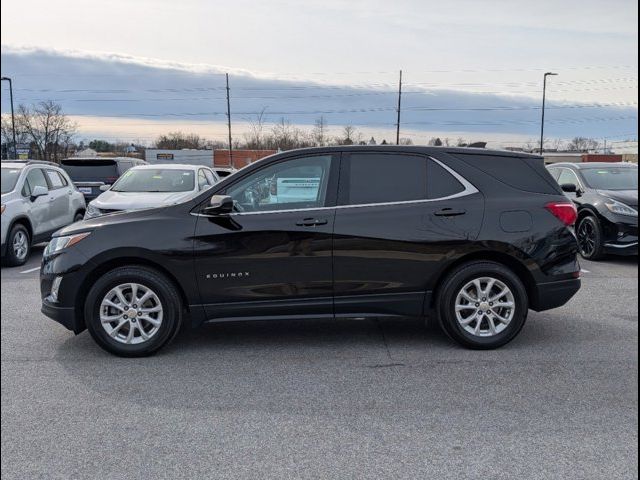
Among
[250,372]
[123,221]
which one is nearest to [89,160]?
[123,221]

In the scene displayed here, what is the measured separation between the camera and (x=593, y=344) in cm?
514

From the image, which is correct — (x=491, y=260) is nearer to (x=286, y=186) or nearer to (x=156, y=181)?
(x=286, y=186)

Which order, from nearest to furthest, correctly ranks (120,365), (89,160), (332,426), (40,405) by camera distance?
(332,426)
(40,405)
(120,365)
(89,160)

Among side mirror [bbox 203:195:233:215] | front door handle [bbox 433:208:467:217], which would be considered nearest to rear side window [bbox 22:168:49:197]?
side mirror [bbox 203:195:233:215]

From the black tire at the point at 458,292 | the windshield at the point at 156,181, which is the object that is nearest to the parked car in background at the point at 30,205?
the windshield at the point at 156,181

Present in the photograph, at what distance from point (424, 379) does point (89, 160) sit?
533 inches

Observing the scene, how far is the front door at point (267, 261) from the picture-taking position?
480 centimetres

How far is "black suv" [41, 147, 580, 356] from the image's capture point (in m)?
4.80

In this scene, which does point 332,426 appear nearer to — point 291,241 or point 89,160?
point 291,241

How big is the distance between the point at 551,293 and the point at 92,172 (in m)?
13.3

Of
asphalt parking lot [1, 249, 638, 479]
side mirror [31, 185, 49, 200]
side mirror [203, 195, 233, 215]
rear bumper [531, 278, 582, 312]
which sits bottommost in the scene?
asphalt parking lot [1, 249, 638, 479]

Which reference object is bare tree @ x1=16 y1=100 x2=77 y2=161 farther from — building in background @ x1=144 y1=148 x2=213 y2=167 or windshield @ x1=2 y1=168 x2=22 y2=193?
windshield @ x1=2 y1=168 x2=22 y2=193

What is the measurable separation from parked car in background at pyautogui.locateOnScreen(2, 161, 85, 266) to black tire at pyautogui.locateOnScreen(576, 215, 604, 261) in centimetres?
964

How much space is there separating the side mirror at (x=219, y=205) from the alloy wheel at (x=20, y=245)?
6.40m
